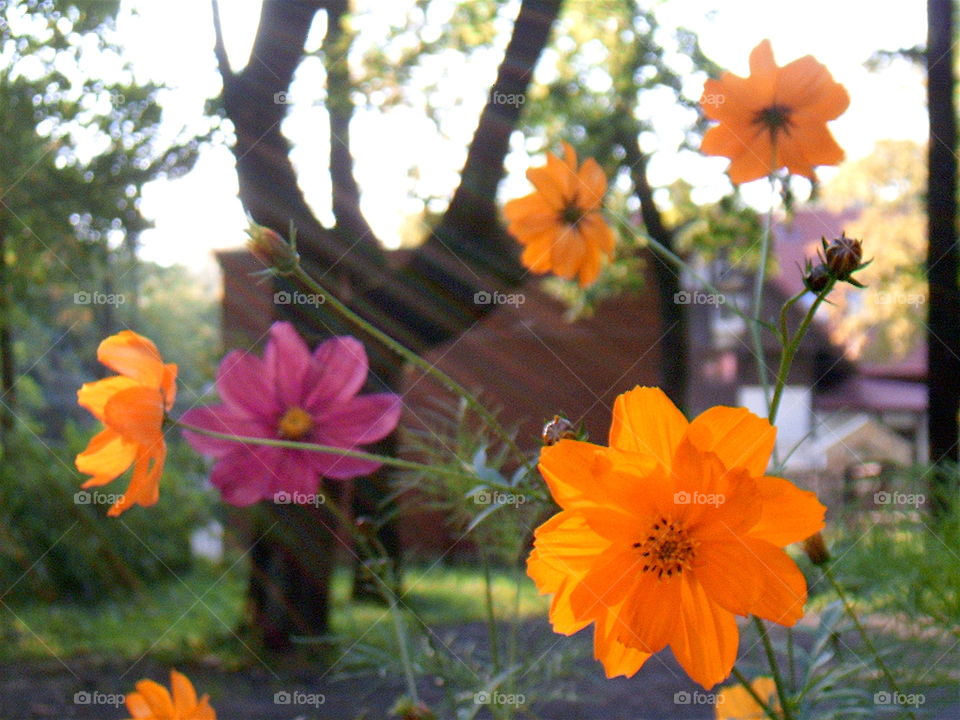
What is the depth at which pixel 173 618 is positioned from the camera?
3598 millimetres

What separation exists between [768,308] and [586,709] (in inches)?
297

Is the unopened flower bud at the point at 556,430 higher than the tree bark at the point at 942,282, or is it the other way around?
the tree bark at the point at 942,282

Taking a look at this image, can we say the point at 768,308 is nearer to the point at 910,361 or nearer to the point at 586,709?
the point at 910,361

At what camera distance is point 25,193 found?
2.64 metres

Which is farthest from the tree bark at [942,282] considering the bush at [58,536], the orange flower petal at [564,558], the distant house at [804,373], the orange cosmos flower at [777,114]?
the distant house at [804,373]

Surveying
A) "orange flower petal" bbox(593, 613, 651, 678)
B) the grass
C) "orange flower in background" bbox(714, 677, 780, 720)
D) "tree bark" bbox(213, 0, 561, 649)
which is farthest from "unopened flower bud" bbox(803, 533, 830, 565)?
the grass

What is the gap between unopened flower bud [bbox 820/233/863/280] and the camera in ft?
1.62

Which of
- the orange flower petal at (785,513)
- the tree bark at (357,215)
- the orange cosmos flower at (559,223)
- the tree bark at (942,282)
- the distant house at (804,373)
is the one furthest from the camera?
the distant house at (804,373)

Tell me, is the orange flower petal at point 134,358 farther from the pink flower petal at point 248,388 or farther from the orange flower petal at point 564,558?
the orange flower petal at point 564,558

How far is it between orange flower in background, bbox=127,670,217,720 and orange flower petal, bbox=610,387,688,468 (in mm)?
308

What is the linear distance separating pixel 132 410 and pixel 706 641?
1.10 ft

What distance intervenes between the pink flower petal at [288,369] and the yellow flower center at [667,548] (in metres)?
0.32

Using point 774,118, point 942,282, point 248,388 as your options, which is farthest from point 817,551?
point 942,282

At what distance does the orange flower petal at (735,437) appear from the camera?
1.42 ft
